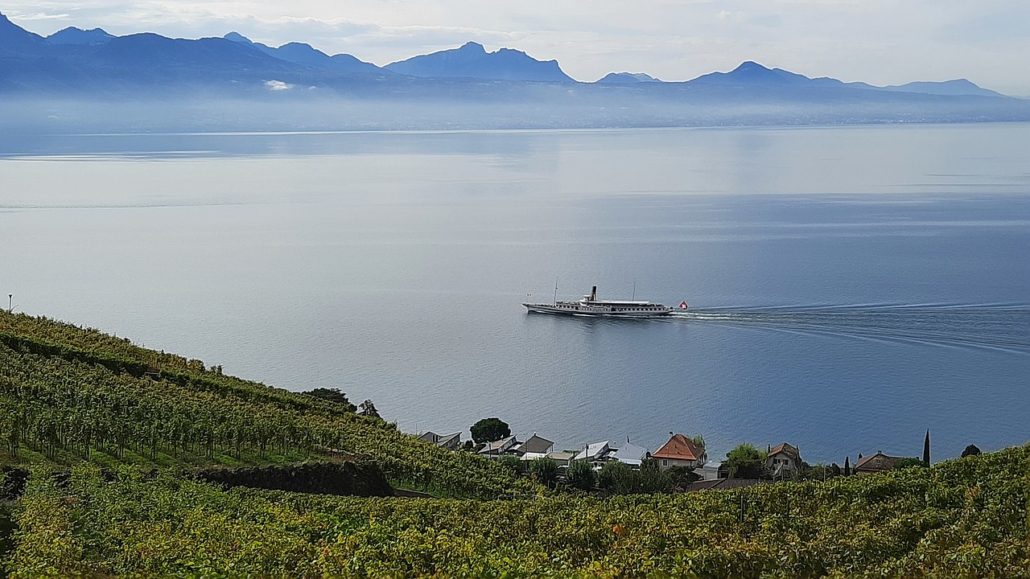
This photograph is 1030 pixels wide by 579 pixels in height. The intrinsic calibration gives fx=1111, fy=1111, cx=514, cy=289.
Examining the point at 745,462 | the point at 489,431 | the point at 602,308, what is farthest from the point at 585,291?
the point at 745,462

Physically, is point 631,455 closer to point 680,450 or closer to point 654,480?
point 680,450

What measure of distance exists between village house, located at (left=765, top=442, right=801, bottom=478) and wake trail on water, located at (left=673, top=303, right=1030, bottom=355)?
56.3 ft

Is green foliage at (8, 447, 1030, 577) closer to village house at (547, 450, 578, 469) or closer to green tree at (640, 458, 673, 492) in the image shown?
green tree at (640, 458, 673, 492)

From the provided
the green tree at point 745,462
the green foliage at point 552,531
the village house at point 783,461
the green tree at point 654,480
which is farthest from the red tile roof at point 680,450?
the green foliage at point 552,531

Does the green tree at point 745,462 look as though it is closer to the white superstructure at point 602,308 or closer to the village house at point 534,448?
the village house at point 534,448

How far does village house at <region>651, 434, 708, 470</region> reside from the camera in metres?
31.1

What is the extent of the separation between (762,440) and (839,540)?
23968 mm

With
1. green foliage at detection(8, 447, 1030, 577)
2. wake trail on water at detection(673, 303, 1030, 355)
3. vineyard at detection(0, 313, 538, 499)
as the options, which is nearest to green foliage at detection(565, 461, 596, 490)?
vineyard at detection(0, 313, 538, 499)

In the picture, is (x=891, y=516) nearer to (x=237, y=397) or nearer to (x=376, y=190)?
(x=237, y=397)

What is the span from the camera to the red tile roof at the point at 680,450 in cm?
3136

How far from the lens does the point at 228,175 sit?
13188 cm

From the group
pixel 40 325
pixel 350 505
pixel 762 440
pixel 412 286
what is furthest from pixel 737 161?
pixel 350 505

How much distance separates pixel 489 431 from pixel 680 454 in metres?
6.32

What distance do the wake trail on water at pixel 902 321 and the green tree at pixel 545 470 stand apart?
76.3ft
